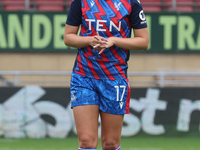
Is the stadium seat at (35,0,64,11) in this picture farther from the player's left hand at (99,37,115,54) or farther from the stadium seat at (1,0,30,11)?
the player's left hand at (99,37,115,54)

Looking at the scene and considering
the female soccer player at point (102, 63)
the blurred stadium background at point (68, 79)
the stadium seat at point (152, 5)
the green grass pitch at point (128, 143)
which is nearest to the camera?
the female soccer player at point (102, 63)

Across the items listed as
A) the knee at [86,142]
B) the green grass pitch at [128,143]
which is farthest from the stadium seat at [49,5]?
the knee at [86,142]

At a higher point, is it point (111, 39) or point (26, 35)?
point (111, 39)

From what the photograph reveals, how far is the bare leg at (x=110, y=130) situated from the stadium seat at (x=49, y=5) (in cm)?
803

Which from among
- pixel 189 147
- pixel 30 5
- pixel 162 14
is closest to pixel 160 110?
pixel 189 147

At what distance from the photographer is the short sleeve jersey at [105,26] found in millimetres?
2926

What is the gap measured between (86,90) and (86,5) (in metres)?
0.69

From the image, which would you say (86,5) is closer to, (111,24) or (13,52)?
(111,24)

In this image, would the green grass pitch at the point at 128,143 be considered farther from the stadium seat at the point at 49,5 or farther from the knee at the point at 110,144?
the stadium seat at the point at 49,5

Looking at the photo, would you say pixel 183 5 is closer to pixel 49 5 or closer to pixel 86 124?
pixel 49 5

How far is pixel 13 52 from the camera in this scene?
1019cm

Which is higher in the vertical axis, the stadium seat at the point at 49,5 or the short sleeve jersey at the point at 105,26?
the short sleeve jersey at the point at 105,26

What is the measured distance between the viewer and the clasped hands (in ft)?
9.25

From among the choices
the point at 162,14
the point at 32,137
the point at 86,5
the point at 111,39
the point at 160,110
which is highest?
the point at 86,5
